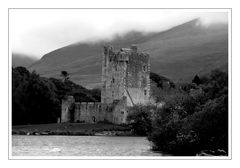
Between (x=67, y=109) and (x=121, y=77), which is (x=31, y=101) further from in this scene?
(x=121, y=77)

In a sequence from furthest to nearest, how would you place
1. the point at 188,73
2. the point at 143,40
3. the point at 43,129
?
the point at 188,73, the point at 143,40, the point at 43,129

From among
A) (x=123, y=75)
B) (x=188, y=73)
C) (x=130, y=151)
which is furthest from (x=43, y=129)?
(x=188, y=73)

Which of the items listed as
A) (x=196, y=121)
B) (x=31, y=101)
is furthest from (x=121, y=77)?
(x=196, y=121)

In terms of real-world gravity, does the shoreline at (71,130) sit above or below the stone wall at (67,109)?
below

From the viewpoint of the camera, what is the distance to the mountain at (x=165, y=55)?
94125mm

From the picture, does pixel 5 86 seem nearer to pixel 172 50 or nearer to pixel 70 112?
pixel 70 112

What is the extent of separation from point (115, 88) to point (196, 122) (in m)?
39.6

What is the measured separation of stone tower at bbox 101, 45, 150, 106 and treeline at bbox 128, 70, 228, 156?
33.3 m

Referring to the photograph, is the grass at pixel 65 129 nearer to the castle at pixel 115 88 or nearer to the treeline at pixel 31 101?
the treeline at pixel 31 101

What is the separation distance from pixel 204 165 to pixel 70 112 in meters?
46.0

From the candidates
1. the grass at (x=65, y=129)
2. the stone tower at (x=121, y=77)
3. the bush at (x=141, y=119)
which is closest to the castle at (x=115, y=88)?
the stone tower at (x=121, y=77)

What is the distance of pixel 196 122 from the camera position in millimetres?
33156

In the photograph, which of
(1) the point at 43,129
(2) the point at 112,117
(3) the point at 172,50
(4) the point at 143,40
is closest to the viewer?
(1) the point at 43,129

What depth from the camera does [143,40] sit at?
94.9 m
